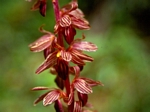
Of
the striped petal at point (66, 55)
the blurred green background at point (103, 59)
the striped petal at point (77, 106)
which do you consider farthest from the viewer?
the blurred green background at point (103, 59)

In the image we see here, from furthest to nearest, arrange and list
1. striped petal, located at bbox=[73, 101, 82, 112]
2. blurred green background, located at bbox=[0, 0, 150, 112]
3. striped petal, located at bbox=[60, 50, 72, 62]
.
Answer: blurred green background, located at bbox=[0, 0, 150, 112]
striped petal, located at bbox=[73, 101, 82, 112]
striped petal, located at bbox=[60, 50, 72, 62]

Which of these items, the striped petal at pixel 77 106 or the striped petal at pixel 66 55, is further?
the striped petal at pixel 77 106

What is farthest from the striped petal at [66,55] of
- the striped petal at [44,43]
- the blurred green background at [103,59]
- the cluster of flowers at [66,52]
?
the blurred green background at [103,59]

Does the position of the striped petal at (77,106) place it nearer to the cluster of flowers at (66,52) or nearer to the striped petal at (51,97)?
the cluster of flowers at (66,52)

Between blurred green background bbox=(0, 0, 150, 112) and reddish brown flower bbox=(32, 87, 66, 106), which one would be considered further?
blurred green background bbox=(0, 0, 150, 112)

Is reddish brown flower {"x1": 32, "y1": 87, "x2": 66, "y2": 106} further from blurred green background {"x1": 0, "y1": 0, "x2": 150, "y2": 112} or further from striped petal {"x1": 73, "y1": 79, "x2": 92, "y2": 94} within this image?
blurred green background {"x1": 0, "y1": 0, "x2": 150, "y2": 112}

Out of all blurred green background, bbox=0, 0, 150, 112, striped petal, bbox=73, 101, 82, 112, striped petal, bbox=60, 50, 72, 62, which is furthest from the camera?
blurred green background, bbox=0, 0, 150, 112

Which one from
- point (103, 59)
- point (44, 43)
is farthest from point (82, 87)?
point (103, 59)

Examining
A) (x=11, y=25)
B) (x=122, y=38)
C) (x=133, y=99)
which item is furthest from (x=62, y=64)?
(x=11, y=25)

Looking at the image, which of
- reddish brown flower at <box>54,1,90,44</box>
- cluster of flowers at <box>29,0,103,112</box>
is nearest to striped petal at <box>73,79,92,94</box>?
cluster of flowers at <box>29,0,103,112</box>

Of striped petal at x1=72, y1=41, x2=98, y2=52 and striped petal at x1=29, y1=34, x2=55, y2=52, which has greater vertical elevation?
striped petal at x1=29, y1=34, x2=55, y2=52
